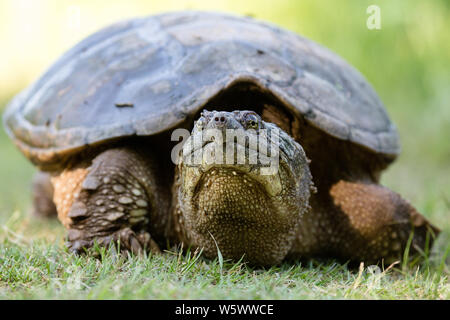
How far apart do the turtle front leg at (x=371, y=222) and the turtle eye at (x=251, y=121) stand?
108 centimetres

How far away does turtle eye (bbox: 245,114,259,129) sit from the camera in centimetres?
199

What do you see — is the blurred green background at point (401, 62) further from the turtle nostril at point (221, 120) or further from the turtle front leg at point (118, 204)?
the turtle nostril at point (221, 120)

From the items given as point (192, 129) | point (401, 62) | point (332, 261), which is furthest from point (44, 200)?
point (401, 62)

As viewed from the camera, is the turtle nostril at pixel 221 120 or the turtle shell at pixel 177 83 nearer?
the turtle nostril at pixel 221 120

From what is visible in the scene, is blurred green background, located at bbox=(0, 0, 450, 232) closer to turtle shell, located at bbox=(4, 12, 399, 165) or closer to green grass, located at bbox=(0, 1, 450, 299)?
green grass, located at bbox=(0, 1, 450, 299)

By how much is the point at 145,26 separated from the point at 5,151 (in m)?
5.06

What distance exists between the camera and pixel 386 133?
3.17m

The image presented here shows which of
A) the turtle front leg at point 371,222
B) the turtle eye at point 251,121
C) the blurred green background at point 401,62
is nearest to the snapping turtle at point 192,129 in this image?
the turtle front leg at point 371,222

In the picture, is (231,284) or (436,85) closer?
(231,284)

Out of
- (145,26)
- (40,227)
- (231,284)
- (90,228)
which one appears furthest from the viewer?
(40,227)

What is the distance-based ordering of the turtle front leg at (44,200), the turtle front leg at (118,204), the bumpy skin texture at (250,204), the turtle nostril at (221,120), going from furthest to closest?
the turtle front leg at (44,200), the turtle front leg at (118,204), the bumpy skin texture at (250,204), the turtle nostril at (221,120)

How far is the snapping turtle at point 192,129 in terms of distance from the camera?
8.00 ft
